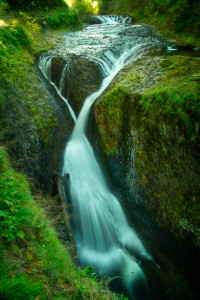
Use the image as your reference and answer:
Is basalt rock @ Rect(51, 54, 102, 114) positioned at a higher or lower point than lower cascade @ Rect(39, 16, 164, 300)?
higher

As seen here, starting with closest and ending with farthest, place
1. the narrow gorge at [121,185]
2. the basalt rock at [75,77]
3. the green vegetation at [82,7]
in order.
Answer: the narrow gorge at [121,185], the basalt rock at [75,77], the green vegetation at [82,7]

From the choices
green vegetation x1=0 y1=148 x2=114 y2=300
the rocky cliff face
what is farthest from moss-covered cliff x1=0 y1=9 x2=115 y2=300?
the rocky cliff face


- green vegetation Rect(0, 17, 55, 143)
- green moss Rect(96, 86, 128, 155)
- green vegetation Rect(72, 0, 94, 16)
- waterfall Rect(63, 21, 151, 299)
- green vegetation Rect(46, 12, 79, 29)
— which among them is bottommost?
waterfall Rect(63, 21, 151, 299)

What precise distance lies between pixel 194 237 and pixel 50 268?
297 cm

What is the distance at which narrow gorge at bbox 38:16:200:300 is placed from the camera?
4.09m

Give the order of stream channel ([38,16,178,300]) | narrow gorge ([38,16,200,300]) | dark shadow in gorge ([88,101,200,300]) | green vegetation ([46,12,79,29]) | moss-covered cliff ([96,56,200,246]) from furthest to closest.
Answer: green vegetation ([46,12,79,29]) < stream channel ([38,16,178,300]) < narrow gorge ([38,16,200,300]) < dark shadow in gorge ([88,101,200,300]) < moss-covered cliff ([96,56,200,246])

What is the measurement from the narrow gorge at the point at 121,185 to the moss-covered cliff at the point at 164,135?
0.03 m

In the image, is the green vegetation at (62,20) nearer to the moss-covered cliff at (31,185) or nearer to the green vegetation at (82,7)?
the green vegetation at (82,7)

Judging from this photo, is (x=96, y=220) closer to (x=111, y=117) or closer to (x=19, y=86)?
(x=111, y=117)

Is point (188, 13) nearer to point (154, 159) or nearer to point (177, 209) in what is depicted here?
point (154, 159)

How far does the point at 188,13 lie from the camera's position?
1005cm

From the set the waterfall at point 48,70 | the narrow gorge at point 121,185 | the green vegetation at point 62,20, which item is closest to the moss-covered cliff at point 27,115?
the waterfall at point 48,70

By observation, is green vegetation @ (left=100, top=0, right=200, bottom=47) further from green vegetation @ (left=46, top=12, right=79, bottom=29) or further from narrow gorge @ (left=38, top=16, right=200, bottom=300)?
green vegetation @ (left=46, top=12, right=79, bottom=29)

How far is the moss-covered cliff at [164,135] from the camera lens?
323 cm
